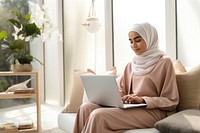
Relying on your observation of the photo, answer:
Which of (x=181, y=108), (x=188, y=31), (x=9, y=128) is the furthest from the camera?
(x=9, y=128)

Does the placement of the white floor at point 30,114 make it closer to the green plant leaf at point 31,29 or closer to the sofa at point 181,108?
the sofa at point 181,108

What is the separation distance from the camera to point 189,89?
172 centimetres

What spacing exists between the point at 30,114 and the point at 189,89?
111 inches

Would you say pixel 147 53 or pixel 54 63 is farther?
pixel 54 63

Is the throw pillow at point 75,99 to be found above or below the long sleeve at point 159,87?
below

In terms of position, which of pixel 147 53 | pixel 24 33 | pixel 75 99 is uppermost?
pixel 24 33

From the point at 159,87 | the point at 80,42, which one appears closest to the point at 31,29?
the point at 80,42

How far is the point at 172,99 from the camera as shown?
5.55 ft

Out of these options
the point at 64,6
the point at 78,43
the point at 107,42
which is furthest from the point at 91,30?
the point at 64,6

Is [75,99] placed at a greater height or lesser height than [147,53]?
→ lesser

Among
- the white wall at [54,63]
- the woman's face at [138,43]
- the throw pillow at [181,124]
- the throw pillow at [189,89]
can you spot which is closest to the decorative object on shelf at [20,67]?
the white wall at [54,63]

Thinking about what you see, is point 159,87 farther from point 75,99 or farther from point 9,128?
point 9,128

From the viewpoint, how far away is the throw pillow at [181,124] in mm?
1226

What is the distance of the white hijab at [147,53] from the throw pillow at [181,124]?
19.2 inches
